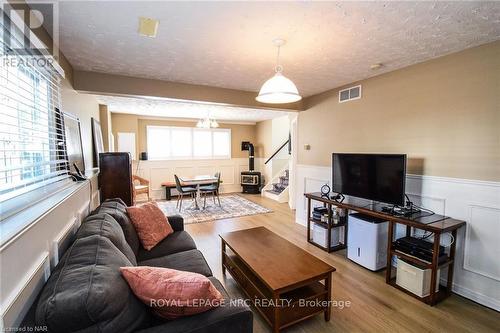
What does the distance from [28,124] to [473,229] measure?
3692 mm

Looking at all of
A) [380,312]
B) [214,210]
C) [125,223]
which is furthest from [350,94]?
[214,210]

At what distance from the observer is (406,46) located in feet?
7.06

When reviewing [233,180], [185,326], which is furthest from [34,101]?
[233,180]

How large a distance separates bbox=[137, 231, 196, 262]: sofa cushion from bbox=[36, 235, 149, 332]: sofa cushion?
997mm

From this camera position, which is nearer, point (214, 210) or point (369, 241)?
point (369, 241)

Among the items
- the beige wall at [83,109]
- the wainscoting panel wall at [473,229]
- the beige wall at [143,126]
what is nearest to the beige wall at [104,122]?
the beige wall at [83,109]

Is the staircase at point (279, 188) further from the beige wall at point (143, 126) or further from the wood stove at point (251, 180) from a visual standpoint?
the beige wall at point (143, 126)

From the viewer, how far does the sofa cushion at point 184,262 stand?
1847mm

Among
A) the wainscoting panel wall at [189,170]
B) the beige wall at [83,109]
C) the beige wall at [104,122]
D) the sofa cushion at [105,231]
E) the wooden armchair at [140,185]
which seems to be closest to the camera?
the sofa cushion at [105,231]

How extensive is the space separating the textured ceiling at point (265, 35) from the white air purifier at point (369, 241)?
1811mm

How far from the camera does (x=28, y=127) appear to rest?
138cm

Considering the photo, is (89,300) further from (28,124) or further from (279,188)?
(279,188)

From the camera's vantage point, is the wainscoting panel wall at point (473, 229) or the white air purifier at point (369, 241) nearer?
the wainscoting panel wall at point (473, 229)

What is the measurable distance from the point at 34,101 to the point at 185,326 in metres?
1.66
